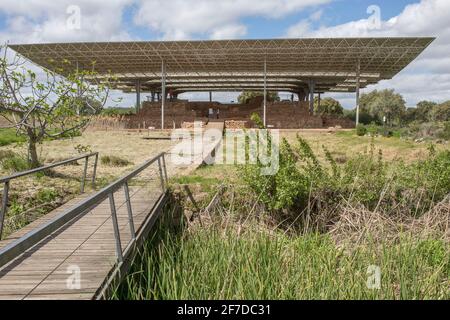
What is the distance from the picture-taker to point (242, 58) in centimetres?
3139

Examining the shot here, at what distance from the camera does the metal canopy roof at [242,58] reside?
27.7 meters

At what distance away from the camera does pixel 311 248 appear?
6.01 meters

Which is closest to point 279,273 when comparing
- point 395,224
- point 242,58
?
point 395,224

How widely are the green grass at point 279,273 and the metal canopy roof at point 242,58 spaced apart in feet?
69.0

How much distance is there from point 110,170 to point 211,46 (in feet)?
58.6

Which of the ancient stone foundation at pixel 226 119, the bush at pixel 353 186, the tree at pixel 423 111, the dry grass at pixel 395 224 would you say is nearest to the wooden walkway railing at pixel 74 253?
the bush at pixel 353 186

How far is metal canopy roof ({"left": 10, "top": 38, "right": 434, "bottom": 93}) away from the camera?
27.7 metres

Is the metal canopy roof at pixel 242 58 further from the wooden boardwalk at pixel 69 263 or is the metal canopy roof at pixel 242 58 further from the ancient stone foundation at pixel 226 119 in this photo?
the wooden boardwalk at pixel 69 263

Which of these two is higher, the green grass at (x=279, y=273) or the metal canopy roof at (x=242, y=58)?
the metal canopy roof at (x=242, y=58)

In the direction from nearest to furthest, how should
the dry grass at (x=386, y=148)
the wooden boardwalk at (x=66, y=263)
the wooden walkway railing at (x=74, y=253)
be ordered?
the wooden walkway railing at (x=74, y=253) < the wooden boardwalk at (x=66, y=263) < the dry grass at (x=386, y=148)

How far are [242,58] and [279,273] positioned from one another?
28.0 m

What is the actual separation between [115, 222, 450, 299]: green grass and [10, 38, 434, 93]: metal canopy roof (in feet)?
69.0

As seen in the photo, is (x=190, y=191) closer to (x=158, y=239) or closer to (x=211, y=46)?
(x=158, y=239)

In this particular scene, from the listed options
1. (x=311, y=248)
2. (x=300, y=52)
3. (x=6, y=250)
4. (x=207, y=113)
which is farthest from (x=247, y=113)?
(x=6, y=250)
